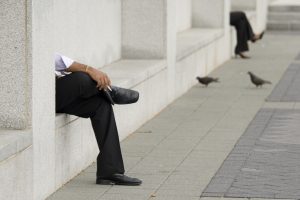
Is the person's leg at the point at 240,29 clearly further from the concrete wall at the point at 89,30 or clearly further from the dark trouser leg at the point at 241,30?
the concrete wall at the point at 89,30

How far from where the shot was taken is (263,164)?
31.8 feet

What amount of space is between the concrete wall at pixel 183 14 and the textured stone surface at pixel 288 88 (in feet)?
6.48

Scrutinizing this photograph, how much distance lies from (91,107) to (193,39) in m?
8.34

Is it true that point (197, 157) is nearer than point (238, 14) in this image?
Yes

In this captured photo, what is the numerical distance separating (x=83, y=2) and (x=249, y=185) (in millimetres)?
3545

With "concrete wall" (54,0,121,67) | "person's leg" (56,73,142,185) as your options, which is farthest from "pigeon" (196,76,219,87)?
"person's leg" (56,73,142,185)

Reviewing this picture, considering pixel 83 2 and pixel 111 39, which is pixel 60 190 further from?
pixel 111 39

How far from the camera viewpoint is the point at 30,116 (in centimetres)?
791

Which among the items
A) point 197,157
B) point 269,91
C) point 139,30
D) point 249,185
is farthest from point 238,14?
point 249,185

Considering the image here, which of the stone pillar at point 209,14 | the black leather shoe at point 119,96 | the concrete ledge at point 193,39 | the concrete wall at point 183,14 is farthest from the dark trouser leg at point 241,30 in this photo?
the black leather shoe at point 119,96

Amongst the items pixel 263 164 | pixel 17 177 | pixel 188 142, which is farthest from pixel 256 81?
pixel 17 177

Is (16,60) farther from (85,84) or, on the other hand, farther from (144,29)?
(144,29)

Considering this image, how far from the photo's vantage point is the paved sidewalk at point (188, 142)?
8.60m

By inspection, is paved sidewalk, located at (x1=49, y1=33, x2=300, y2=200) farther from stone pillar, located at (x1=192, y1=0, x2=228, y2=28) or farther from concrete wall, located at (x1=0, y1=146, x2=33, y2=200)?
stone pillar, located at (x1=192, y1=0, x2=228, y2=28)
